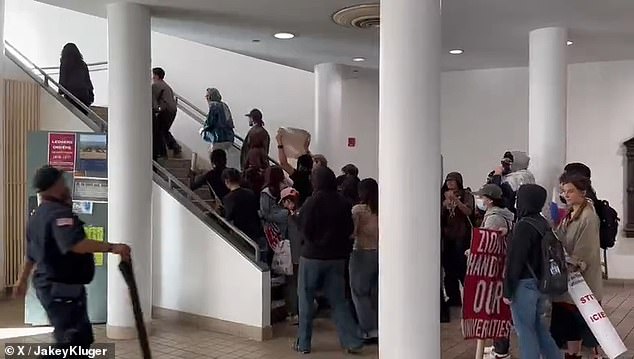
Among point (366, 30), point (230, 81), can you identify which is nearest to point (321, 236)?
point (366, 30)

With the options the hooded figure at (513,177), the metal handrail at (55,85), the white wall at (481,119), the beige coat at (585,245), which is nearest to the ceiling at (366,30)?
the white wall at (481,119)

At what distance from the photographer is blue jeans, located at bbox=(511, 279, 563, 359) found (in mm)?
4730

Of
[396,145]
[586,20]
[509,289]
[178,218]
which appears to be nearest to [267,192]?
[178,218]

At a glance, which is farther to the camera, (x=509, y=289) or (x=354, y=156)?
(x=354, y=156)

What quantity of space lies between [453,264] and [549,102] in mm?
2146

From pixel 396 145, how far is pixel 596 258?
180cm

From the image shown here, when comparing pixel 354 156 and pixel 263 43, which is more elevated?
pixel 263 43

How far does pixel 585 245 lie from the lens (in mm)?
5117

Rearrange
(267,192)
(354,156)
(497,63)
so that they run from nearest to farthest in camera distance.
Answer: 1. (267,192)
2. (497,63)
3. (354,156)

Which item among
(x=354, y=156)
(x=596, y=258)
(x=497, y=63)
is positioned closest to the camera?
(x=596, y=258)

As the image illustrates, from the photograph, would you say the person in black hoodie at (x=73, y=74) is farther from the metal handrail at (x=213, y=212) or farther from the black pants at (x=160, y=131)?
the metal handrail at (x=213, y=212)

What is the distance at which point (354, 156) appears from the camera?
12.5 m

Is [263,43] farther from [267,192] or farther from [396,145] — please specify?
[396,145]

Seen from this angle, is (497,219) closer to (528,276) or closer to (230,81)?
(528,276)
